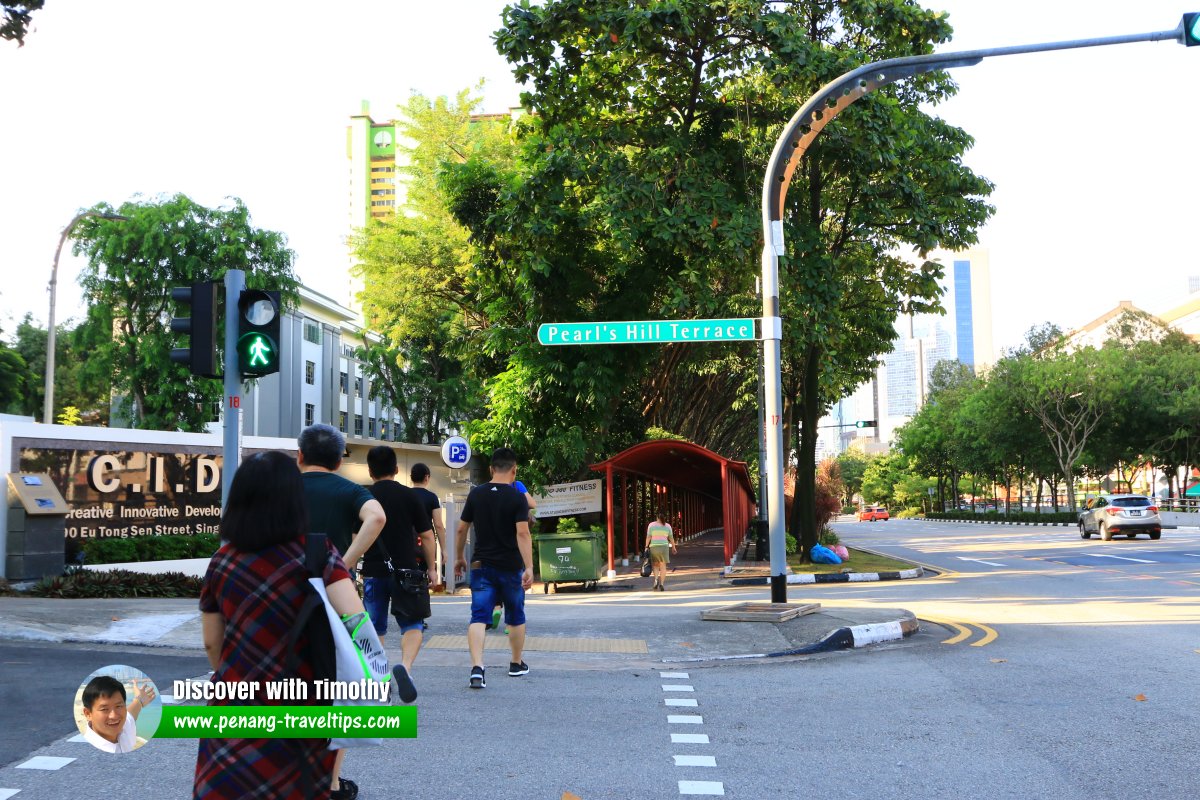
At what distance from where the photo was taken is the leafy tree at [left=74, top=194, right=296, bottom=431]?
3772 centimetres

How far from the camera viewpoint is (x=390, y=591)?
703 centimetres

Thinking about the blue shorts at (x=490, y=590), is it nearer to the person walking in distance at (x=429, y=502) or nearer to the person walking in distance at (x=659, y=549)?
the person walking in distance at (x=429, y=502)

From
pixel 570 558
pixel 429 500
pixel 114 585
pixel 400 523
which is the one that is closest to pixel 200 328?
pixel 429 500

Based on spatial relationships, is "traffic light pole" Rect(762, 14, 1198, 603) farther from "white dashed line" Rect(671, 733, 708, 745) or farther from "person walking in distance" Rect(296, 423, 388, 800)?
Answer: "person walking in distance" Rect(296, 423, 388, 800)

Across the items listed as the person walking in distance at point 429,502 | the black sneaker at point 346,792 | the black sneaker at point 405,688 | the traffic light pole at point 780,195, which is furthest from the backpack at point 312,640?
the traffic light pole at point 780,195

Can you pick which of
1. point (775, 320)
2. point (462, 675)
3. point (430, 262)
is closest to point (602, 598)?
point (775, 320)

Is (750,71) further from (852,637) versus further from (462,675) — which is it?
(462,675)

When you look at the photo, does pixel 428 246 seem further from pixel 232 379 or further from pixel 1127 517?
pixel 232 379

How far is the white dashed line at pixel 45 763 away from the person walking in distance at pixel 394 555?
6.55 feet

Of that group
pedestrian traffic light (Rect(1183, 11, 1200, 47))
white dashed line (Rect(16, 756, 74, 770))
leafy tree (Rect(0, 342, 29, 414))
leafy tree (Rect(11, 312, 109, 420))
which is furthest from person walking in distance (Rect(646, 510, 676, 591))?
leafy tree (Rect(0, 342, 29, 414))

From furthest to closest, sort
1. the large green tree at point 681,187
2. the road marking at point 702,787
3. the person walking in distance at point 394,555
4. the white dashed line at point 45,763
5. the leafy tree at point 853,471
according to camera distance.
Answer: the leafy tree at point 853,471 → the large green tree at point 681,187 → the person walking in distance at point 394,555 → the white dashed line at point 45,763 → the road marking at point 702,787

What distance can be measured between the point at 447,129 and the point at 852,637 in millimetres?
27077

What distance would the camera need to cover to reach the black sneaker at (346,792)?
15.9ft

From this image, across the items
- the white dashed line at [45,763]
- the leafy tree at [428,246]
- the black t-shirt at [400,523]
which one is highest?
the leafy tree at [428,246]
